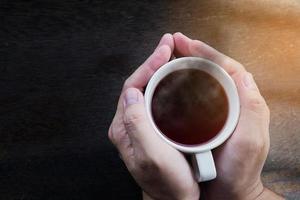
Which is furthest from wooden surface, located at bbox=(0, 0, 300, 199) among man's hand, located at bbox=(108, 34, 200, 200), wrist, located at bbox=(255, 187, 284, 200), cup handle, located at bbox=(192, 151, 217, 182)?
cup handle, located at bbox=(192, 151, 217, 182)

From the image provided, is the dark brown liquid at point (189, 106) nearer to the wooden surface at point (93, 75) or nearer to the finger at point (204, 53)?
the finger at point (204, 53)

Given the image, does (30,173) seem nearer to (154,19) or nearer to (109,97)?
(109,97)

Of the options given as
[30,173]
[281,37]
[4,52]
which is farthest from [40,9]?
[281,37]

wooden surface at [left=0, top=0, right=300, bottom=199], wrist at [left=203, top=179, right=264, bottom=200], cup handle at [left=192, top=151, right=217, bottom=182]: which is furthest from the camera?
wooden surface at [left=0, top=0, right=300, bottom=199]

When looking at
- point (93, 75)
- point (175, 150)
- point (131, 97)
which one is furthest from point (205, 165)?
point (93, 75)

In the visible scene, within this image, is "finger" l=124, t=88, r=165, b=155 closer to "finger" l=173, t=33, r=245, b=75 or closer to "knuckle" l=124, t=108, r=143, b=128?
"knuckle" l=124, t=108, r=143, b=128

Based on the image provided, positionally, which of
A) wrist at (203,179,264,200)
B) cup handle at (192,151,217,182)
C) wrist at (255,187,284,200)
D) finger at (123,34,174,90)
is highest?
finger at (123,34,174,90)

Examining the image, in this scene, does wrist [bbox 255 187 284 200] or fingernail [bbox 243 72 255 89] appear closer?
fingernail [bbox 243 72 255 89]
